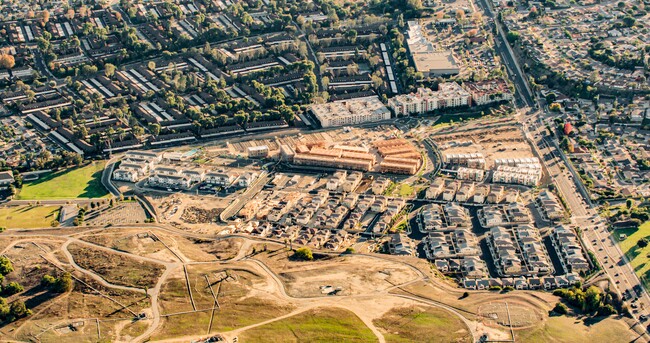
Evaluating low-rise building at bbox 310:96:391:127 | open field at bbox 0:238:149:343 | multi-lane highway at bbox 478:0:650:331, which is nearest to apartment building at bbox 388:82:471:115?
low-rise building at bbox 310:96:391:127

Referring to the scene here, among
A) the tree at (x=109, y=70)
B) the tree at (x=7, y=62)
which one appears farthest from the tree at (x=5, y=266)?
the tree at (x=7, y=62)

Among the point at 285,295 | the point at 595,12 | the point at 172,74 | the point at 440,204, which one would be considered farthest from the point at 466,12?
the point at 285,295

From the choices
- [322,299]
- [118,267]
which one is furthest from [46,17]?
[322,299]

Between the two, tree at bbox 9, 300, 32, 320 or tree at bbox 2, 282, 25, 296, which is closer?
tree at bbox 9, 300, 32, 320

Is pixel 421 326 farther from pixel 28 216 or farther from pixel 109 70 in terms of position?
pixel 109 70

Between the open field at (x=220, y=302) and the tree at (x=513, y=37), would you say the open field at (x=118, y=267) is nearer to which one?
the open field at (x=220, y=302)

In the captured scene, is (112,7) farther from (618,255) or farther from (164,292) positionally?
(618,255)

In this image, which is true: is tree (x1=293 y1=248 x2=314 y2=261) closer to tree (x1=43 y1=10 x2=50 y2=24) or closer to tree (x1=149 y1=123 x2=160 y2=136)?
tree (x1=149 y1=123 x2=160 y2=136)
